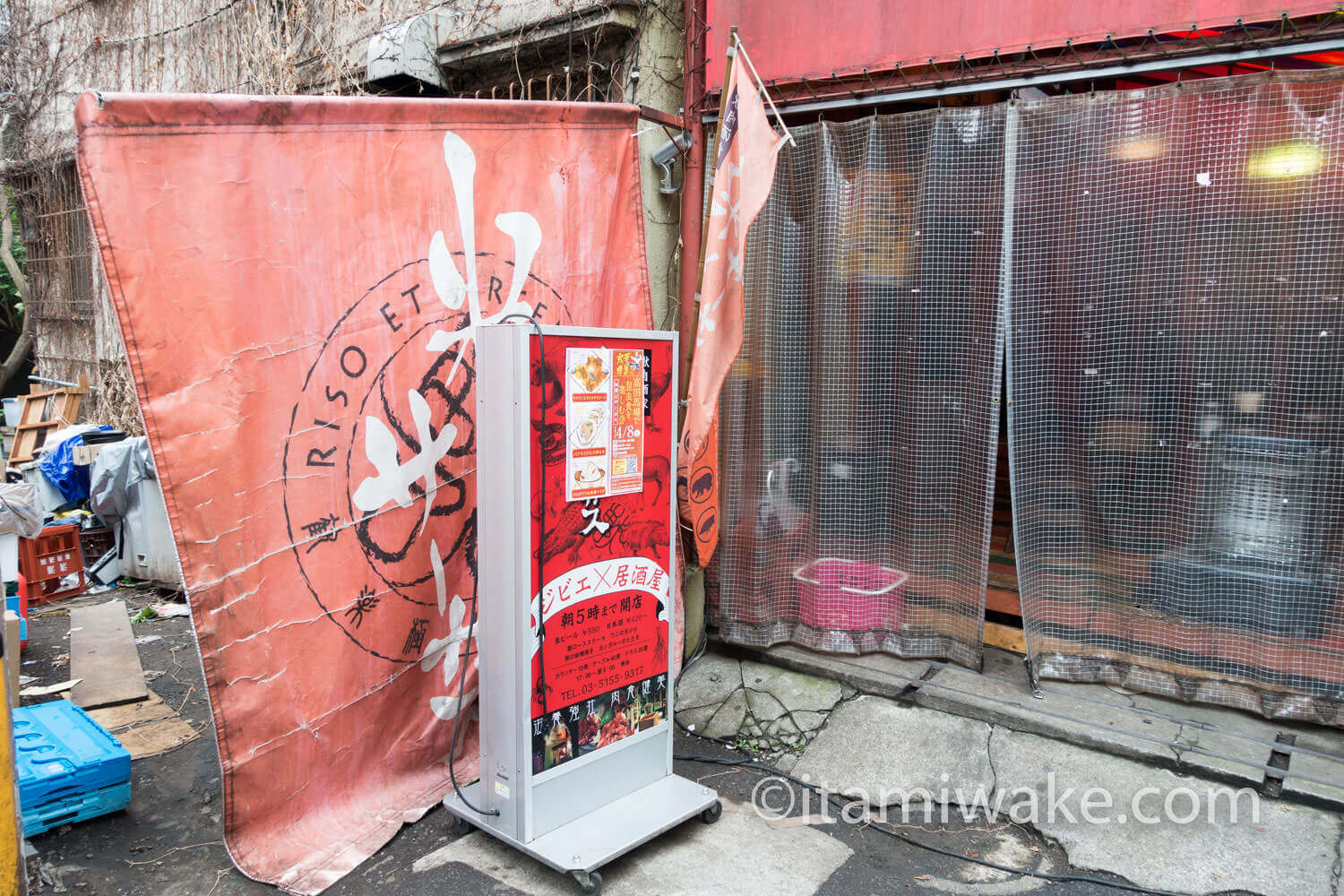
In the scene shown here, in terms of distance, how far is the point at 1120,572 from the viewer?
445 cm

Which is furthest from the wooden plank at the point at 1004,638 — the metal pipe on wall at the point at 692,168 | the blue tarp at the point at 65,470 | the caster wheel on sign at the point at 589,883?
the blue tarp at the point at 65,470

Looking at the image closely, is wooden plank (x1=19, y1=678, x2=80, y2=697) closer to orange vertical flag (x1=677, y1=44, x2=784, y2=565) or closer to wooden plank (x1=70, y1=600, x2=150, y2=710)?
wooden plank (x1=70, y1=600, x2=150, y2=710)

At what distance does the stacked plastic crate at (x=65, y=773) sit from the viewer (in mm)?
3842

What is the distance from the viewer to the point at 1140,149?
13.8ft

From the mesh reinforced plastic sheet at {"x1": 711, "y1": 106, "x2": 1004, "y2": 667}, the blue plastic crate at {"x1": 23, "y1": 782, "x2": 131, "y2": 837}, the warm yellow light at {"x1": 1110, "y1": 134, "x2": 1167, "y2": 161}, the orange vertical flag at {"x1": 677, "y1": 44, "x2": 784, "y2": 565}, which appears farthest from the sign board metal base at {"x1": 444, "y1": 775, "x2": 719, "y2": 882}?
the warm yellow light at {"x1": 1110, "y1": 134, "x2": 1167, "y2": 161}

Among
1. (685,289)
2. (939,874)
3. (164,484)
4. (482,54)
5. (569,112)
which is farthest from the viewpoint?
(482,54)

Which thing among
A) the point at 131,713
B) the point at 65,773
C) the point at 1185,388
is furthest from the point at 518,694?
the point at 1185,388

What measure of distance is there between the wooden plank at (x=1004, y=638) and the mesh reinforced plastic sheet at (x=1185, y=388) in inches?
16.3

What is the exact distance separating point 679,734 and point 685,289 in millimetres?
2904

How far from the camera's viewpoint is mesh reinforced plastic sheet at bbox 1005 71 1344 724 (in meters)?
3.96

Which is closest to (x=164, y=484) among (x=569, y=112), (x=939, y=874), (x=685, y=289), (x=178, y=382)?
(x=178, y=382)

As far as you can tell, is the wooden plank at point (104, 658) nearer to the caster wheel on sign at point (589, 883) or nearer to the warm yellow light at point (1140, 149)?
the caster wheel on sign at point (589, 883)

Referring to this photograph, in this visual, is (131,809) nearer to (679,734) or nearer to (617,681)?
(617,681)

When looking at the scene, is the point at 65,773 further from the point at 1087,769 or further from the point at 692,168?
the point at 1087,769
